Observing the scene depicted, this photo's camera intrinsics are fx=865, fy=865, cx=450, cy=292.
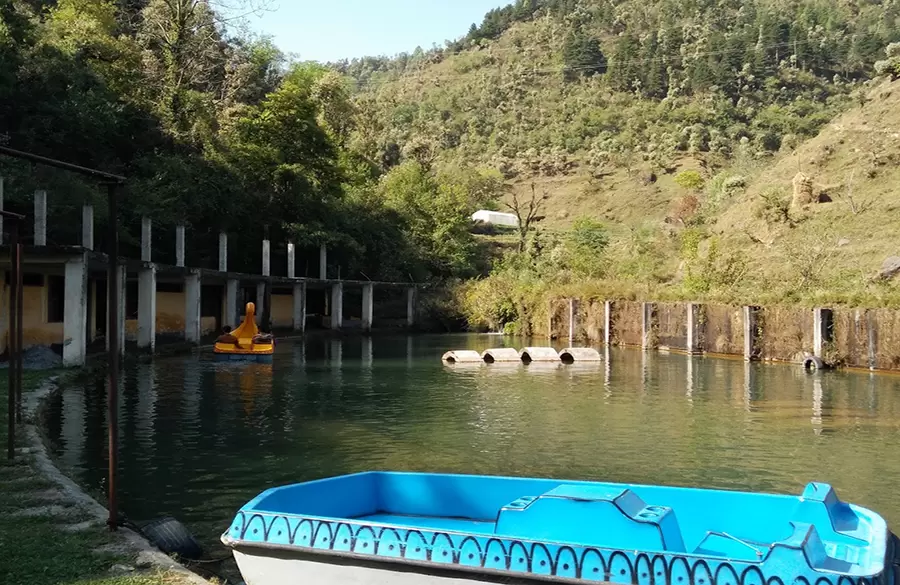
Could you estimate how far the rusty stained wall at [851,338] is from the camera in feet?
89.8

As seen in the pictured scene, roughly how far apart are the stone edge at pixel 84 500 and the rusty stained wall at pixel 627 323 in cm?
2816

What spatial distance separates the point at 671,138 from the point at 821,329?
65471 mm

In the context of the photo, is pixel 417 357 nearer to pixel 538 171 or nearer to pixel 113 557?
pixel 113 557

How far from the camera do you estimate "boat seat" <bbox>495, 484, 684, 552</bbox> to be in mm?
6164

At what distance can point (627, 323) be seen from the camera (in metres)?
39.1

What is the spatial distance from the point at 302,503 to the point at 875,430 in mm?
12727

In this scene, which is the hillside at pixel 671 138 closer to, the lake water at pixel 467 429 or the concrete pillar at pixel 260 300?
the lake water at pixel 467 429

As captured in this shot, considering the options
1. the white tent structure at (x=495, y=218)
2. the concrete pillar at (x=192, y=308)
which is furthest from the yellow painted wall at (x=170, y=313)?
the white tent structure at (x=495, y=218)

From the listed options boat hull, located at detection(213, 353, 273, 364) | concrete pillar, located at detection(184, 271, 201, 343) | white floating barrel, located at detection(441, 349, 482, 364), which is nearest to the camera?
boat hull, located at detection(213, 353, 273, 364)

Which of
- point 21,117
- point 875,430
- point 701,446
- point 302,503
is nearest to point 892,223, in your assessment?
point 875,430

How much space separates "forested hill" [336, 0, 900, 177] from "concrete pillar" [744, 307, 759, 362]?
46.9 metres

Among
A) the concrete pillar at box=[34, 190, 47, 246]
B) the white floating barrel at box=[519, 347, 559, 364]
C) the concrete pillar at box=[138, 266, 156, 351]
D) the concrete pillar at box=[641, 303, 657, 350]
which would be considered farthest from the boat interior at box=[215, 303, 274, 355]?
the concrete pillar at box=[641, 303, 657, 350]

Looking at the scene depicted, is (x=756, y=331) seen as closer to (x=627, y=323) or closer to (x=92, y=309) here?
(x=627, y=323)

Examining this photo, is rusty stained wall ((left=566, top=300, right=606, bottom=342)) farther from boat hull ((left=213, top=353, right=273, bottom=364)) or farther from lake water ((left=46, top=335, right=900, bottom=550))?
boat hull ((left=213, top=353, right=273, bottom=364))
